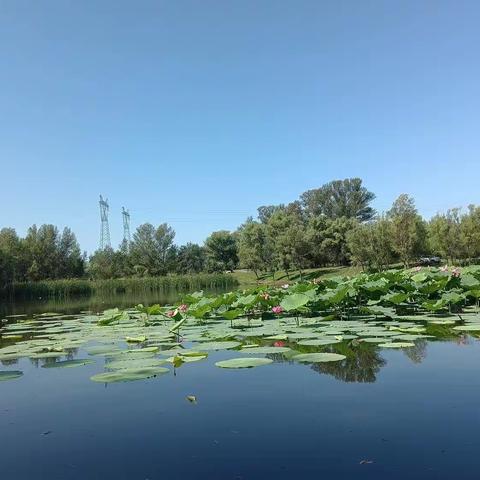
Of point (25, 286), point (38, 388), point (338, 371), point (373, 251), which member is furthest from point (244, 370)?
point (25, 286)

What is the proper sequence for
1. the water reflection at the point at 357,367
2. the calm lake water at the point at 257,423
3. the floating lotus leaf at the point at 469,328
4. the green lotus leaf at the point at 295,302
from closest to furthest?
1. the calm lake water at the point at 257,423
2. the water reflection at the point at 357,367
3. the floating lotus leaf at the point at 469,328
4. the green lotus leaf at the point at 295,302

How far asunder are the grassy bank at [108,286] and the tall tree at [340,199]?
103ft

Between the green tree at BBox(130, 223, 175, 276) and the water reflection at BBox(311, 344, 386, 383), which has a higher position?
the green tree at BBox(130, 223, 175, 276)

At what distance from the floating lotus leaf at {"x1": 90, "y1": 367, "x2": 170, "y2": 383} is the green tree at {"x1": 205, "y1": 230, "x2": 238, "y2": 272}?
6931cm

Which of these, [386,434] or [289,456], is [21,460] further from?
[386,434]

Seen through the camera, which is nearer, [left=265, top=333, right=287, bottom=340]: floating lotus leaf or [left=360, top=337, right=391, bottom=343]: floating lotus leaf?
[left=360, top=337, right=391, bottom=343]: floating lotus leaf

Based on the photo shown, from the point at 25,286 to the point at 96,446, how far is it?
44500mm

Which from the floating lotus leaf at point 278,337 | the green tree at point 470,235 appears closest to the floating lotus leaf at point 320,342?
the floating lotus leaf at point 278,337

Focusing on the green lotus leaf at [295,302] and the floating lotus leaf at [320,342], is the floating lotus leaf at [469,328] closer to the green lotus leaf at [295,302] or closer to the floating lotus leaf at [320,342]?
the floating lotus leaf at [320,342]

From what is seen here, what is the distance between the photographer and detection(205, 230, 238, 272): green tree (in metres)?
74.1

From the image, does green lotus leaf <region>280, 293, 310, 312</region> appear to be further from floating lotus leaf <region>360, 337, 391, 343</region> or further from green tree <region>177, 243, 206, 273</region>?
green tree <region>177, 243, 206, 273</region>

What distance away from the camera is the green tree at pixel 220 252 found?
243 ft

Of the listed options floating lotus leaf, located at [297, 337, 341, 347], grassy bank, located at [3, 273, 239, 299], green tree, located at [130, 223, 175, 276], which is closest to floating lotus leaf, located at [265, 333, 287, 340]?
floating lotus leaf, located at [297, 337, 341, 347]

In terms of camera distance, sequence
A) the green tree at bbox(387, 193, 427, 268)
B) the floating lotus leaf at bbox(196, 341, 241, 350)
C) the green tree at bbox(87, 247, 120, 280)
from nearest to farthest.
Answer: the floating lotus leaf at bbox(196, 341, 241, 350), the green tree at bbox(387, 193, 427, 268), the green tree at bbox(87, 247, 120, 280)
